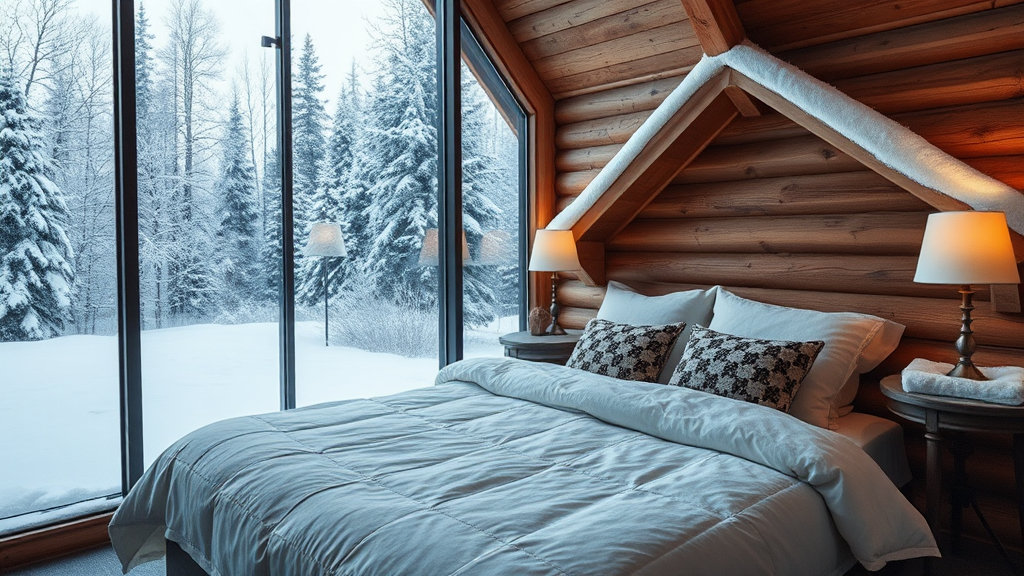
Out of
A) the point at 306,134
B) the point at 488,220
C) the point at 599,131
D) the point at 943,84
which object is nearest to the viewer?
the point at 943,84

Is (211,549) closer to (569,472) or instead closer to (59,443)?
(569,472)

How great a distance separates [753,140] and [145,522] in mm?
3253

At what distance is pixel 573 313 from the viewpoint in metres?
4.70

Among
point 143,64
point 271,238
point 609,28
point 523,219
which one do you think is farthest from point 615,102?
point 143,64

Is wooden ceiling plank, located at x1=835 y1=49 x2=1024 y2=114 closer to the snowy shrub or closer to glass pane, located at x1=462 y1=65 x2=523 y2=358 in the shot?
glass pane, located at x1=462 y1=65 x2=523 y2=358

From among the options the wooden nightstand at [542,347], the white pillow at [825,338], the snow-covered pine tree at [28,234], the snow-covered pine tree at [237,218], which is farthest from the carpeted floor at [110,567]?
the wooden nightstand at [542,347]

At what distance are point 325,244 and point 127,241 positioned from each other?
0.99 metres

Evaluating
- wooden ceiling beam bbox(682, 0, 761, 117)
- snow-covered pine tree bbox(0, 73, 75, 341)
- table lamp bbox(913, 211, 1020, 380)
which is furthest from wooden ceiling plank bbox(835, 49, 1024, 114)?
snow-covered pine tree bbox(0, 73, 75, 341)

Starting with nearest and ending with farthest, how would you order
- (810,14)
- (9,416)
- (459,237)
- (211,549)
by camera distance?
(211,549), (9,416), (810,14), (459,237)

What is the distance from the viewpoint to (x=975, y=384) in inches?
93.7

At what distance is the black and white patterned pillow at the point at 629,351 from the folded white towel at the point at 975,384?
3.24 ft

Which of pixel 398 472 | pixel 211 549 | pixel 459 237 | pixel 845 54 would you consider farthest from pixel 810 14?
pixel 211 549

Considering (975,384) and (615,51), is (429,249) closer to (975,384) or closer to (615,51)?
(615,51)

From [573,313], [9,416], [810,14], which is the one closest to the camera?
[9,416]
